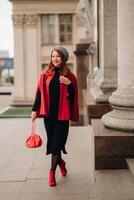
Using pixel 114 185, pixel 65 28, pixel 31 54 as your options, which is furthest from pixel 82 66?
pixel 65 28

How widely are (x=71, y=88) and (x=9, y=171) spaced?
1.70 m

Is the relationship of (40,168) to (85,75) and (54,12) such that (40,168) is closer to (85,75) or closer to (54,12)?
(85,75)

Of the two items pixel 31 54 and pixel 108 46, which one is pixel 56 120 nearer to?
Result: pixel 108 46

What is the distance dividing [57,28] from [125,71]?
30.5 m

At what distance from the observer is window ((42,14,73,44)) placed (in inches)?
1412

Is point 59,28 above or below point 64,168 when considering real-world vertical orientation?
above

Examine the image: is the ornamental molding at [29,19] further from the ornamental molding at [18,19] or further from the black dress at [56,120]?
the black dress at [56,120]

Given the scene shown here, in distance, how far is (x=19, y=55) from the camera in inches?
1401

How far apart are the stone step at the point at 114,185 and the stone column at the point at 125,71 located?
63 cm

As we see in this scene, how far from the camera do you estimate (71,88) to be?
20.1ft

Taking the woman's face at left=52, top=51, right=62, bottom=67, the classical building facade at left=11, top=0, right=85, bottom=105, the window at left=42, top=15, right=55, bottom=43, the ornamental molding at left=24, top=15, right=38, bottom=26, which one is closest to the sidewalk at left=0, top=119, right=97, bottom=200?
the woman's face at left=52, top=51, right=62, bottom=67

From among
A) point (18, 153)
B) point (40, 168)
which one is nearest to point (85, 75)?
point (18, 153)

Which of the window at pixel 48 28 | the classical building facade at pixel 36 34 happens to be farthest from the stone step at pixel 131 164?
the window at pixel 48 28

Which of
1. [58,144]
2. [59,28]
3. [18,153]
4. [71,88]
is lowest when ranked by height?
[18,153]
